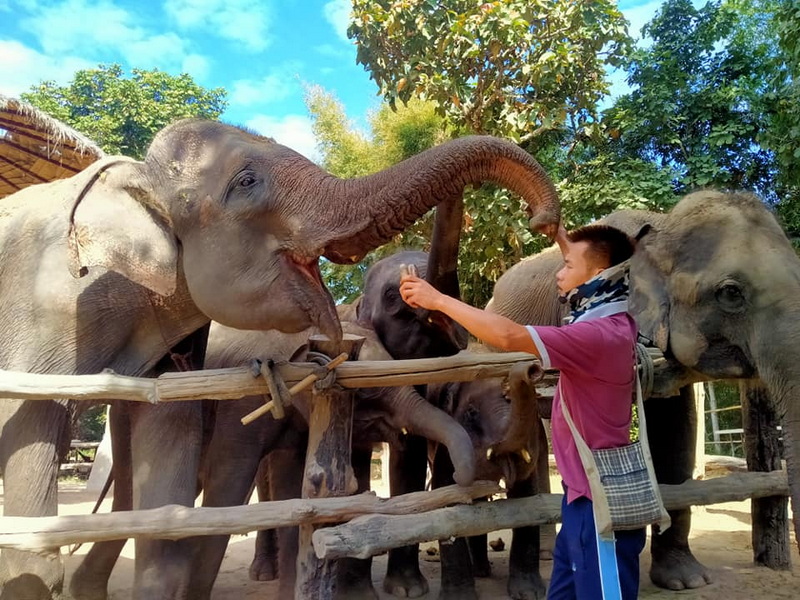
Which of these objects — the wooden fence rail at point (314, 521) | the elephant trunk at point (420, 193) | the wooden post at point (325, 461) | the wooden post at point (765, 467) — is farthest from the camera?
the wooden post at point (765, 467)

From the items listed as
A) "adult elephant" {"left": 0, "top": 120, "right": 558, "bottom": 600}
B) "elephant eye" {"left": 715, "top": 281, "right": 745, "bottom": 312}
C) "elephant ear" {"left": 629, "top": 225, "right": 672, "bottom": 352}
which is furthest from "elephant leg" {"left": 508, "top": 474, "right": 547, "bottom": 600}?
"adult elephant" {"left": 0, "top": 120, "right": 558, "bottom": 600}

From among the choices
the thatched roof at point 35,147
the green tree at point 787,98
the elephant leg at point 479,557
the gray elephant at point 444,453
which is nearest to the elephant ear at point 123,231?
the gray elephant at point 444,453

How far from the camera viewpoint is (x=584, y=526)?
2314 mm

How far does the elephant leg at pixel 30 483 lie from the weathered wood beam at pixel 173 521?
10 cm

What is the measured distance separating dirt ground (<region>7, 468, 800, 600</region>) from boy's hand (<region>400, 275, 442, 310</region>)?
2697 millimetres

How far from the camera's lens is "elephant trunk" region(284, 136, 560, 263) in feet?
8.73

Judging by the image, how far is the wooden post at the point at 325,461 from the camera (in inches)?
120

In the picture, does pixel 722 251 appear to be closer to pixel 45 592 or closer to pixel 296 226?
pixel 296 226

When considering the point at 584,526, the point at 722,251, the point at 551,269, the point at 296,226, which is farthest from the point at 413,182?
the point at 551,269

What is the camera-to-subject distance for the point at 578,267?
2430 mm

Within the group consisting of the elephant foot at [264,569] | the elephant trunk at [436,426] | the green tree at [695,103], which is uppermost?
the green tree at [695,103]

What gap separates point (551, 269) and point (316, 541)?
2817 mm

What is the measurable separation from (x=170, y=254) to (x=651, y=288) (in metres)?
2.29

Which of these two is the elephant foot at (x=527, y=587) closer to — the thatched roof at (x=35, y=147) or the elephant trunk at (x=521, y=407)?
the elephant trunk at (x=521, y=407)
